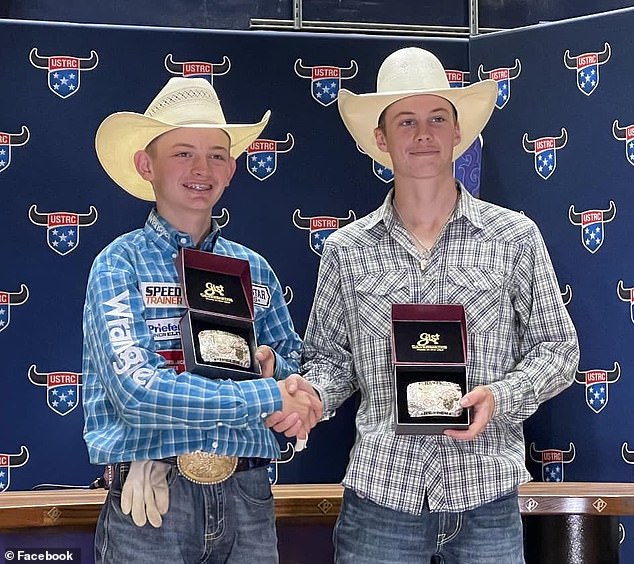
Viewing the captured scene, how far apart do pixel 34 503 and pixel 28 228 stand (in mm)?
979

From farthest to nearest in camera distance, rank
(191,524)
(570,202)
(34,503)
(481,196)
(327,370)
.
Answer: (481,196) → (570,202) → (34,503) → (327,370) → (191,524)

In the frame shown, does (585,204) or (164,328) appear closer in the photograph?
(164,328)

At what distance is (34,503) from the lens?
3.49m

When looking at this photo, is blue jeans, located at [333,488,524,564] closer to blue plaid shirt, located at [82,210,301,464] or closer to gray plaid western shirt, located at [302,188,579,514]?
gray plaid western shirt, located at [302,188,579,514]

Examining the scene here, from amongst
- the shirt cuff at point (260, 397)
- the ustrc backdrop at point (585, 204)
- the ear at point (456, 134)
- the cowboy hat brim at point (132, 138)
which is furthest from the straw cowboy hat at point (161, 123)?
the ustrc backdrop at point (585, 204)

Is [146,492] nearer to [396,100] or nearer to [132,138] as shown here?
[132,138]

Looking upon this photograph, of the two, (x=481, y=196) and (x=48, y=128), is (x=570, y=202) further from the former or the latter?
(x=48, y=128)

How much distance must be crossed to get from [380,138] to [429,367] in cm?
67

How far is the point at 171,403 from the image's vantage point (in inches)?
90.8

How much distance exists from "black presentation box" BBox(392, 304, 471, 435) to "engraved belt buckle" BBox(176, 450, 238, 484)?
405 millimetres

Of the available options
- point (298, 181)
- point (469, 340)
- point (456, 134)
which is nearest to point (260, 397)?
point (469, 340)

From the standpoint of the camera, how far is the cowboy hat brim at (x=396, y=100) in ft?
8.92

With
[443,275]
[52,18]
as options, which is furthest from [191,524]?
[52,18]

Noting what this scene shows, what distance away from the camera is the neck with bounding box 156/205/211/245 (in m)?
2.60
